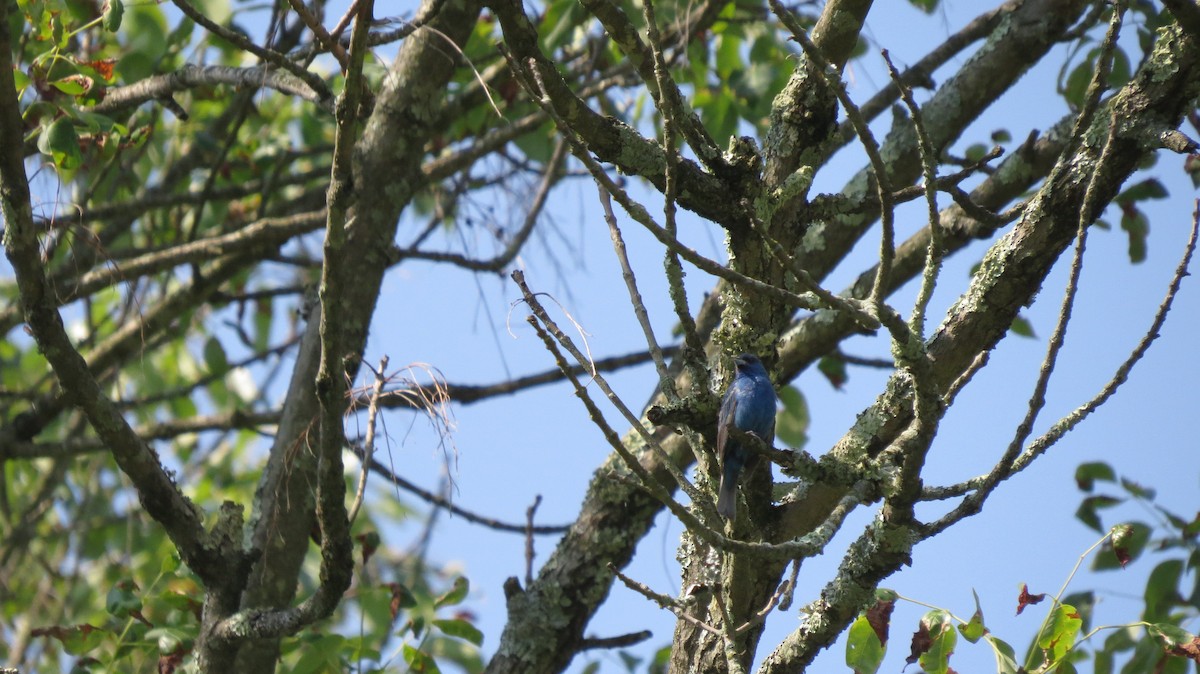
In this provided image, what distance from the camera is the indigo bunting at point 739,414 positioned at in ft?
7.85

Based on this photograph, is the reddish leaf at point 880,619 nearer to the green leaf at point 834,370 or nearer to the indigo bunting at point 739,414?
the indigo bunting at point 739,414

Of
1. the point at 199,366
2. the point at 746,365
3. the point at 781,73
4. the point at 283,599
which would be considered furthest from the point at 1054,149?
the point at 199,366

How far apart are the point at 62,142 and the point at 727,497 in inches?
82.8

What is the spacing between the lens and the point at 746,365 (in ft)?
8.82

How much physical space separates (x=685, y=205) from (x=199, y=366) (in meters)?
5.34

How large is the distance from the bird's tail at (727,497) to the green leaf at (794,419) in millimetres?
2280

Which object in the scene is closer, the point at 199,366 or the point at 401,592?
the point at 401,592

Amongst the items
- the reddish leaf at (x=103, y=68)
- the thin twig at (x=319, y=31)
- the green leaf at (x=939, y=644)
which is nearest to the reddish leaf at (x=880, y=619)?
the green leaf at (x=939, y=644)

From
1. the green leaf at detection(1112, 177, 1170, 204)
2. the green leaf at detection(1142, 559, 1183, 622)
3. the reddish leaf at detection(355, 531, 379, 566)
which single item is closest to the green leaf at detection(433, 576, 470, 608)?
the reddish leaf at detection(355, 531, 379, 566)

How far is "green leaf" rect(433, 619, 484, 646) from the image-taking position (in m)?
3.76

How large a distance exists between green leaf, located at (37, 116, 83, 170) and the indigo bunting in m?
1.96

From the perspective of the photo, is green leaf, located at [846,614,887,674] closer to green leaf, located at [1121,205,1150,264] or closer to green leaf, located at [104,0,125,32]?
green leaf, located at [104,0,125,32]

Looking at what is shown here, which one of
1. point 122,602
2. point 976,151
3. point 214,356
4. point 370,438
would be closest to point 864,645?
point 370,438

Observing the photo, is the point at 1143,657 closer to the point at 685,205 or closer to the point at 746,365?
the point at 746,365
